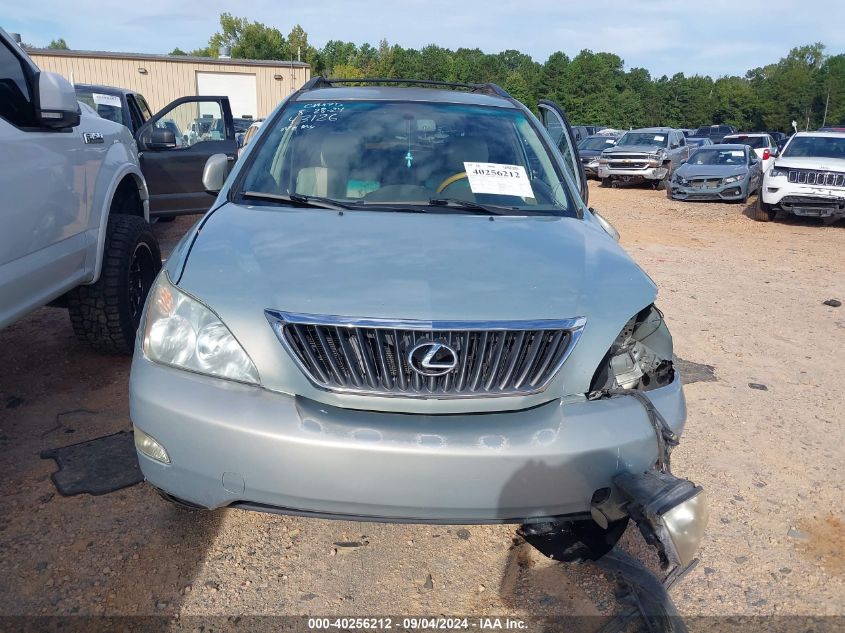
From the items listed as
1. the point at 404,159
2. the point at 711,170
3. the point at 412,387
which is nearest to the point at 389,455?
the point at 412,387

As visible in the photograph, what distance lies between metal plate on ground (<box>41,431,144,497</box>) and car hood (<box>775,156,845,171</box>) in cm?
1192

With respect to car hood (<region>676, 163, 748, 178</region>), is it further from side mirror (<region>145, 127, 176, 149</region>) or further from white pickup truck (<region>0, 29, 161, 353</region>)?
white pickup truck (<region>0, 29, 161, 353</region>)

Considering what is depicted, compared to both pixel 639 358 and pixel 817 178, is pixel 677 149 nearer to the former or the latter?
pixel 817 178

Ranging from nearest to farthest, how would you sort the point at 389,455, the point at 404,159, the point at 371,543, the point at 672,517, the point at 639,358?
the point at 672,517 → the point at 389,455 → the point at 639,358 → the point at 371,543 → the point at 404,159

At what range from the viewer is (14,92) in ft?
10.5

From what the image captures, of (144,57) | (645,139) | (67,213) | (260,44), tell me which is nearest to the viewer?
(67,213)

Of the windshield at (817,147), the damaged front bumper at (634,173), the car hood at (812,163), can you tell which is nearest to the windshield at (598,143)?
the damaged front bumper at (634,173)

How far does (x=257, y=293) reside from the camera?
207 cm

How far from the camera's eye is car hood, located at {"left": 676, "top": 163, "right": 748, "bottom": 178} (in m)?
15.0

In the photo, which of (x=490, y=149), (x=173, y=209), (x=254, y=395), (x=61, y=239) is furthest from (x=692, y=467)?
(x=173, y=209)

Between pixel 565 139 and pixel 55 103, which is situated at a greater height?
pixel 55 103

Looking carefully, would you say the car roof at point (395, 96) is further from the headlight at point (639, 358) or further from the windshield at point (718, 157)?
the windshield at point (718, 157)

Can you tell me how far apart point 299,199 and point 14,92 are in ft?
5.00

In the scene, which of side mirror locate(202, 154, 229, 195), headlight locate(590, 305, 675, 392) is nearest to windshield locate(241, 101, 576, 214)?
side mirror locate(202, 154, 229, 195)
